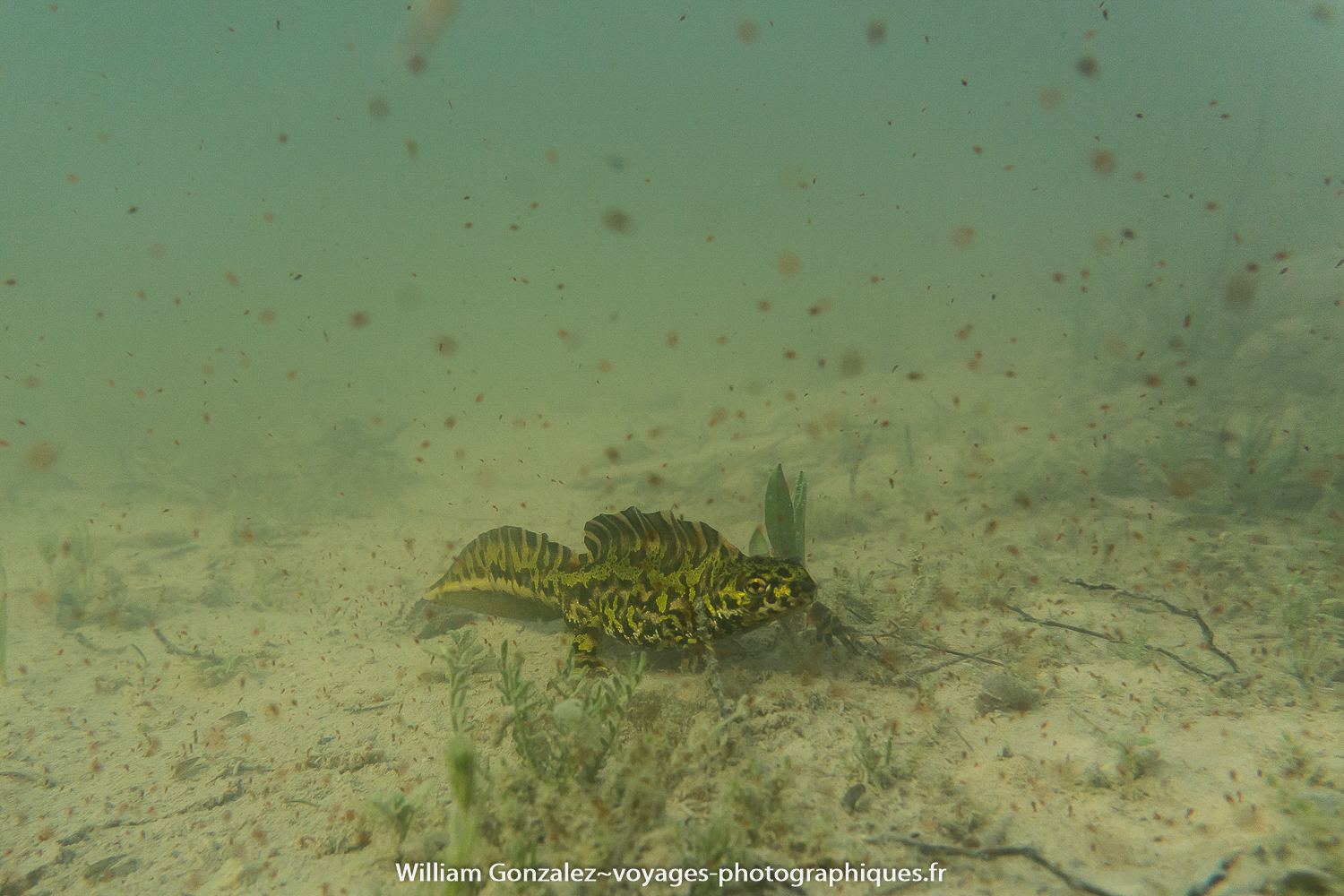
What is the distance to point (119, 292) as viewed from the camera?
10706 centimetres

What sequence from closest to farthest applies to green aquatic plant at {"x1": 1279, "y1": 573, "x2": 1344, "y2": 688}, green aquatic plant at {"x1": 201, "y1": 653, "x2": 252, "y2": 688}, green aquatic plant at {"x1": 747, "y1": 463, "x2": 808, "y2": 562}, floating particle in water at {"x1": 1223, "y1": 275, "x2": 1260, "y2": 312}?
1. green aquatic plant at {"x1": 1279, "y1": 573, "x2": 1344, "y2": 688}
2. green aquatic plant at {"x1": 747, "y1": 463, "x2": 808, "y2": 562}
3. green aquatic plant at {"x1": 201, "y1": 653, "x2": 252, "y2": 688}
4. floating particle in water at {"x1": 1223, "y1": 275, "x2": 1260, "y2": 312}

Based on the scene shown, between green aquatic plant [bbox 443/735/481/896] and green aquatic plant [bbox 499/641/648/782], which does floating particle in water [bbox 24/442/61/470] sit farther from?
green aquatic plant [bbox 443/735/481/896]

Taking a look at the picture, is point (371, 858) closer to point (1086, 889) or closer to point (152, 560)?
point (1086, 889)

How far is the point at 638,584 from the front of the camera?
3734 mm

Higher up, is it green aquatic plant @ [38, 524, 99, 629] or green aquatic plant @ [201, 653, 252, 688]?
green aquatic plant @ [38, 524, 99, 629]

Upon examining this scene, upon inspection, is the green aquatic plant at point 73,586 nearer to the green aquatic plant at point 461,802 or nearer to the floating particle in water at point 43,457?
the green aquatic plant at point 461,802

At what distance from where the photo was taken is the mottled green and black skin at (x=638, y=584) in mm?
3195

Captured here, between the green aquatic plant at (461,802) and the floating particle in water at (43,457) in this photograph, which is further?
the floating particle in water at (43,457)

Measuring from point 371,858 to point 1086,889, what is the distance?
274cm

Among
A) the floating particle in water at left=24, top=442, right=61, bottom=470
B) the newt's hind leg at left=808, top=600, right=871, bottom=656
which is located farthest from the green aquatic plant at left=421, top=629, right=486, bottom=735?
the floating particle in water at left=24, top=442, right=61, bottom=470

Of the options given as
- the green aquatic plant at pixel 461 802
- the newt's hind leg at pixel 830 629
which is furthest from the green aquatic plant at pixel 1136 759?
the green aquatic plant at pixel 461 802

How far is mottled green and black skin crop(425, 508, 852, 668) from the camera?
3.20 m

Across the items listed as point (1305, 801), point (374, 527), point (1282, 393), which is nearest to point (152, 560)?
point (374, 527)

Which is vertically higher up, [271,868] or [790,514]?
[790,514]
